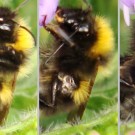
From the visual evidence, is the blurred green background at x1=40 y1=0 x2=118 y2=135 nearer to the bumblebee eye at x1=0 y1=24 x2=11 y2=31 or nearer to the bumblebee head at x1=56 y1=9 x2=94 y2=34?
the bumblebee head at x1=56 y1=9 x2=94 y2=34

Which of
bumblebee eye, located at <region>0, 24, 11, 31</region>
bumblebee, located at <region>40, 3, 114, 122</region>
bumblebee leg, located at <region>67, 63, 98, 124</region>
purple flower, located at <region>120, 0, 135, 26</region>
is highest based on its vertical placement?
purple flower, located at <region>120, 0, 135, 26</region>

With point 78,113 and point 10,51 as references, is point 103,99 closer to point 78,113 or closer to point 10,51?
point 78,113

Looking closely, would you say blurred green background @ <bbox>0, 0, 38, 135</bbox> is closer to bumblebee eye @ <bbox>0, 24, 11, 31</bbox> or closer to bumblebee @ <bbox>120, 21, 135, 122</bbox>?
bumblebee eye @ <bbox>0, 24, 11, 31</bbox>

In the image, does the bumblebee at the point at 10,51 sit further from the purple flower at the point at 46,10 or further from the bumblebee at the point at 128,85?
the bumblebee at the point at 128,85

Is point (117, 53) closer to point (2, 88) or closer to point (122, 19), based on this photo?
point (122, 19)

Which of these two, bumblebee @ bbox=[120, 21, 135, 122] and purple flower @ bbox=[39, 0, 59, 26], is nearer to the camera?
purple flower @ bbox=[39, 0, 59, 26]

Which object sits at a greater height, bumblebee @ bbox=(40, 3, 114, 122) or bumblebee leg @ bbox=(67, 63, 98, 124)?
bumblebee @ bbox=(40, 3, 114, 122)

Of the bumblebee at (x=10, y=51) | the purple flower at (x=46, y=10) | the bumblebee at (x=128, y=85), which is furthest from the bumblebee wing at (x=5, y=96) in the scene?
the bumblebee at (x=128, y=85)

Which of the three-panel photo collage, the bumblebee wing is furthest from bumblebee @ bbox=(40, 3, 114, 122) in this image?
the bumblebee wing
